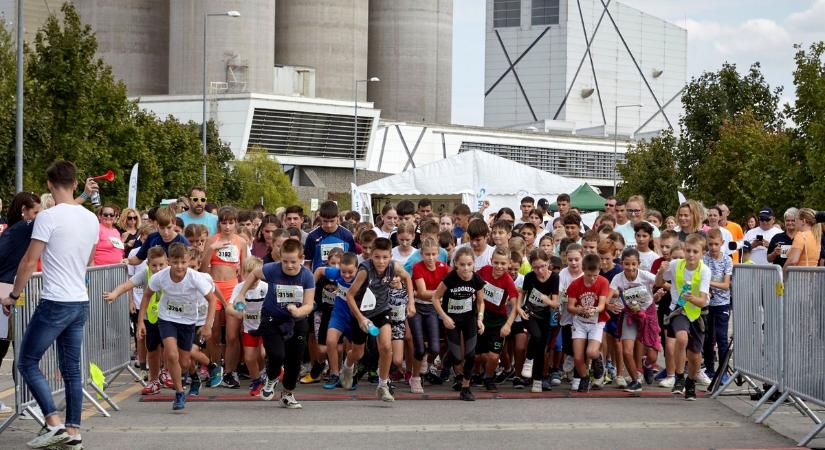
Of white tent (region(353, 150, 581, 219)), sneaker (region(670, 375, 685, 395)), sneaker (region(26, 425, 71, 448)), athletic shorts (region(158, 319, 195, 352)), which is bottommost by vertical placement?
sneaker (region(670, 375, 685, 395))

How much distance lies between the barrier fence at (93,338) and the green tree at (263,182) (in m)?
60.7

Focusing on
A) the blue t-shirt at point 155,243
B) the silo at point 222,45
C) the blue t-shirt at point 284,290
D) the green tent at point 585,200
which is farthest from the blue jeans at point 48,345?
the silo at point 222,45

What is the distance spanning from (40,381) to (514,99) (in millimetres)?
170961

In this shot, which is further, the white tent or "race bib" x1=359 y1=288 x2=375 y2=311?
the white tent

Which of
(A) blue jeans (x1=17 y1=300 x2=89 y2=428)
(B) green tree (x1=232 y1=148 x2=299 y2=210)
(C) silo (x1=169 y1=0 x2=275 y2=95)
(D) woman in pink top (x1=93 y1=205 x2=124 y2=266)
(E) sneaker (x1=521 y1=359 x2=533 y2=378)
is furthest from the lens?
(C) silo (x1=169 y1=0 x2=275 y2=95)

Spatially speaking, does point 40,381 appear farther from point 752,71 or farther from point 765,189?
point 752,71

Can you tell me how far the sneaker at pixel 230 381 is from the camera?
13344 millimetres

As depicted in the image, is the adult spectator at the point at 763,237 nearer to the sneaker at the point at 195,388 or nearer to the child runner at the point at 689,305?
the child runner at the point at 689,305

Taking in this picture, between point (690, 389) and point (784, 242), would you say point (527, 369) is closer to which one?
point (690, 389)

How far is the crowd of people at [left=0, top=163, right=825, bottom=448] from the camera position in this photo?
11719 millimetres

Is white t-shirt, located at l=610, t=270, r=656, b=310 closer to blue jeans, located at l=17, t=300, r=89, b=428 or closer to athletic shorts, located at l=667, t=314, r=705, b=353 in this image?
athletic shorts, located at l=667, t=314, r=705, b=353

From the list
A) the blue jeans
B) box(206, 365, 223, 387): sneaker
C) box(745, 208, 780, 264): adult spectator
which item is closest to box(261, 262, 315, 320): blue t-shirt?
box(206, 365, 223, 387): sneaker

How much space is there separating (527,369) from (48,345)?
5835mm

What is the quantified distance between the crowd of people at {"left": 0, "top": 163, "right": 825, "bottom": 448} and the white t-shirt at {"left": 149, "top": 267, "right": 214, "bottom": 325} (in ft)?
0.04
